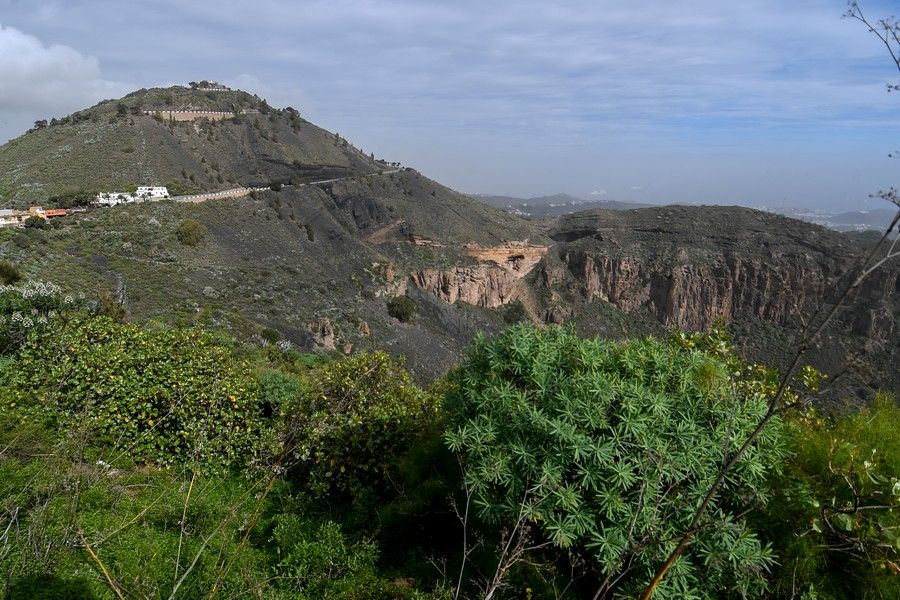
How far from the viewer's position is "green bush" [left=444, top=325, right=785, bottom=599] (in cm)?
381

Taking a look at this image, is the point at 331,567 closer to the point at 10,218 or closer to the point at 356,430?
the point at 356,430

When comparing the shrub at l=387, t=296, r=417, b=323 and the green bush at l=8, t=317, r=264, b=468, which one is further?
the shrub at l=387, t=296, r=417, b=323

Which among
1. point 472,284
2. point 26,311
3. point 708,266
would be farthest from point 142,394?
point 708,266

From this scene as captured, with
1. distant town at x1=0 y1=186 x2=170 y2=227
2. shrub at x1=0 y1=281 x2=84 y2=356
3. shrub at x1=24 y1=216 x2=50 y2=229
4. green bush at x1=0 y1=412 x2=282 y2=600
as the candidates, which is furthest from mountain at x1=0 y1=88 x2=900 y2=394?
green bush at x1=0 y1=412 x2=282 y2=600

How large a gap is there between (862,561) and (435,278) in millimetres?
36045

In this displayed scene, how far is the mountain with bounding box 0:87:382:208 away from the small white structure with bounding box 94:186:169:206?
93.6 inches

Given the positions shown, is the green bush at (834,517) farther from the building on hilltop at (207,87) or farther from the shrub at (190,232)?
the building on hilltop at (207,87)

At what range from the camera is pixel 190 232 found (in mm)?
26859

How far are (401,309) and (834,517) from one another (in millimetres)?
29773

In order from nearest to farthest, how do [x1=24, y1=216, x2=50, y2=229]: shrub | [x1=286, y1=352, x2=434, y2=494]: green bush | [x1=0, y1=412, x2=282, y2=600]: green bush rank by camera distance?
[x1=0, y1=412, x2=282, y2=600]: green bush → [x1=286, y1=352, x2=434, y2=494]: green bush → [x1=24, y1=216, x2=50, y2=229]: shrub

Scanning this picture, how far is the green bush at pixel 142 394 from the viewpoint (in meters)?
6.50

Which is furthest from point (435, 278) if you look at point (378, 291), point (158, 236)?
point (158, 236)

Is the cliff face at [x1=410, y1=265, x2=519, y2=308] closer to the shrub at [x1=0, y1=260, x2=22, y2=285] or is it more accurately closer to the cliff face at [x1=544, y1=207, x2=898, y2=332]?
the cliff face at [x1=544, y1=207, x2=898, y2=332]

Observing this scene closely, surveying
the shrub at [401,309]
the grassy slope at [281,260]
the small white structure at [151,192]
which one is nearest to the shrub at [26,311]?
the grassy slope at [281,260]
